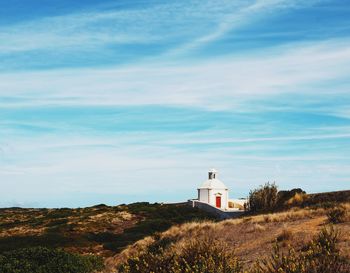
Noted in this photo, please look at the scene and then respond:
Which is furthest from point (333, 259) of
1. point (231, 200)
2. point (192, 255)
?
point (231, 200)

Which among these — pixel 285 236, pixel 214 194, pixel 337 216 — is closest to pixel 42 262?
pixel 285 236

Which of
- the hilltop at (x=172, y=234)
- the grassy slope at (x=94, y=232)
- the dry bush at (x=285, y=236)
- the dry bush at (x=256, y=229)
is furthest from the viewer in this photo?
the grassy slope at (x=94, y=232)

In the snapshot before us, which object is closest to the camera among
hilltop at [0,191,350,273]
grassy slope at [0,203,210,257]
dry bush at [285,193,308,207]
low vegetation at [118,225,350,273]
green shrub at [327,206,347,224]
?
low vegetation at [118,225,350,273]

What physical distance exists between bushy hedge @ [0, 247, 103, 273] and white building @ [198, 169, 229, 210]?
52.3 metres

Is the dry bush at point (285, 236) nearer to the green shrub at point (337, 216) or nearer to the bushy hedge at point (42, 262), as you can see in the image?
the green shrub at point (337, 216)

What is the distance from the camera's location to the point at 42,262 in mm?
17375

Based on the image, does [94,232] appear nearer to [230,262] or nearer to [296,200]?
[296,200]

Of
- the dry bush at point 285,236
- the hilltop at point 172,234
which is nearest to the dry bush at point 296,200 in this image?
the hilltop at point 172,234

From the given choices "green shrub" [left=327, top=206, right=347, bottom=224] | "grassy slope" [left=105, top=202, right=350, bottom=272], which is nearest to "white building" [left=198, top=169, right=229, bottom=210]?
"grassy slope" [left=105, top=202, right=350, bottom=272]

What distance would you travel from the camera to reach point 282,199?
39.2 m

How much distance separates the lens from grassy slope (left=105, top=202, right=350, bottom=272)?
1621cm

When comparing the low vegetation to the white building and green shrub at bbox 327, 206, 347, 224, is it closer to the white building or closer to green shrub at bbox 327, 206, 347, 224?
green shrub at bbox 327, 206, 347, 224

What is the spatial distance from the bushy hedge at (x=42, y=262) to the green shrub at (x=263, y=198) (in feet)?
73.3

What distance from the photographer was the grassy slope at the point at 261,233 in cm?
1621
